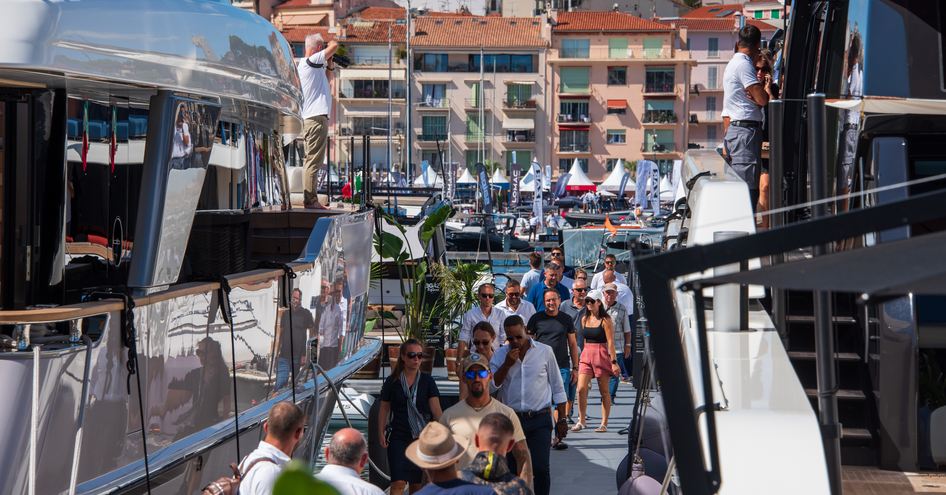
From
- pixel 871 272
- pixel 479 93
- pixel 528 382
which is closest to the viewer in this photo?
pixel 871 272

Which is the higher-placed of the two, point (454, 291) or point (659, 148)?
point (659, 148)

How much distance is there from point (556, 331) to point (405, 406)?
2.73 m

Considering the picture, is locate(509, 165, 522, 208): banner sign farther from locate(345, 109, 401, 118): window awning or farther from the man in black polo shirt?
the man in black polo shirt

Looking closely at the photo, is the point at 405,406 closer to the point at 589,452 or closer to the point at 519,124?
the point at 589,452

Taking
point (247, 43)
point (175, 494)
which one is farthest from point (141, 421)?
point (247, 43)

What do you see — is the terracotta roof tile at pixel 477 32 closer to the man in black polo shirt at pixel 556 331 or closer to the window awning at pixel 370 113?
the window awning at pixel 370 113

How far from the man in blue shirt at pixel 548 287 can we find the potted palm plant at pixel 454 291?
2.77ft

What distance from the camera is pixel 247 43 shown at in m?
7.23

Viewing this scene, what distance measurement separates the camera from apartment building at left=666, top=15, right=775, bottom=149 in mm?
98250

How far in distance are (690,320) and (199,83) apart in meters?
2.74

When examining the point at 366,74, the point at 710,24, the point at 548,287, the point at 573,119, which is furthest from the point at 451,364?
the point at 710,24

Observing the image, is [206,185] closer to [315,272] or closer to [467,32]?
[315,272]

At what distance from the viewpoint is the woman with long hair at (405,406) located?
879 centimetres

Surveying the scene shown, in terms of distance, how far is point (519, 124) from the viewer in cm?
9494
